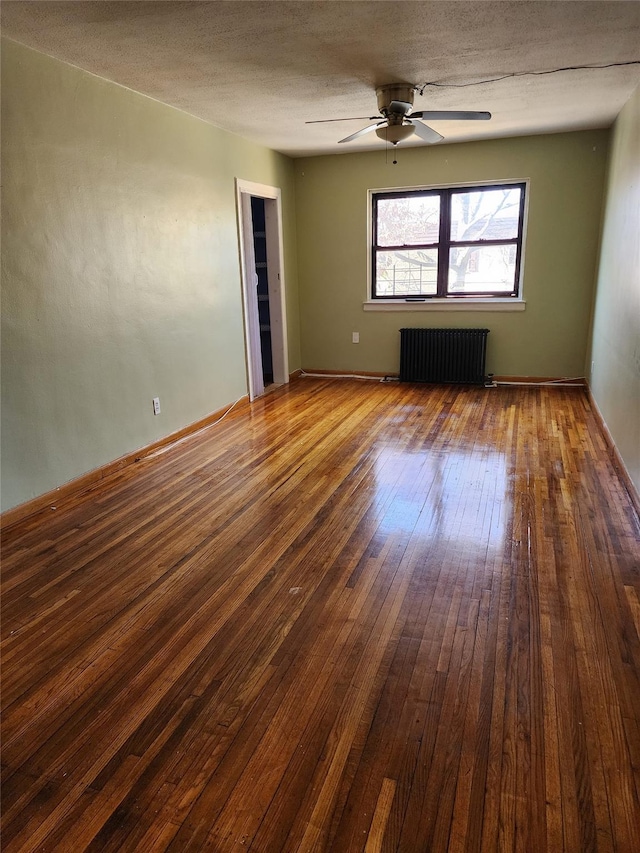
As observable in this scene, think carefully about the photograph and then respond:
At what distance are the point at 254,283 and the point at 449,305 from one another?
2213 mm

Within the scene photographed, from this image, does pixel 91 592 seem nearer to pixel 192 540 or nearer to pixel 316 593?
pixel 192 540

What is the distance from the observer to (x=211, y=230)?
4930 millimetres

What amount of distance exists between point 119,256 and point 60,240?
20.9 inches

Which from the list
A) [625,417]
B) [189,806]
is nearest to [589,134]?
[625,417]

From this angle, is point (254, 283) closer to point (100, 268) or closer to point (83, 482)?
point (100, 268)

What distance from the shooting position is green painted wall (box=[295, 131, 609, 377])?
566 cm

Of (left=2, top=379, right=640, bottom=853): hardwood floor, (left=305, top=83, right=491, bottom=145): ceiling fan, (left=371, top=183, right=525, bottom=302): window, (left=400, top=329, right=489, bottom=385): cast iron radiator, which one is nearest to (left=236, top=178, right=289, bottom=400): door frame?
(left=371, top=183, right=525, bottom=302): window

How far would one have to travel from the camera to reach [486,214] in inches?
237

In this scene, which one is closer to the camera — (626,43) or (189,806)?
(189,806)

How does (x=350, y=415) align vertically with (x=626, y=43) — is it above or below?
below

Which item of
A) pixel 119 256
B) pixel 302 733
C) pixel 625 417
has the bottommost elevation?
pixel 302 733

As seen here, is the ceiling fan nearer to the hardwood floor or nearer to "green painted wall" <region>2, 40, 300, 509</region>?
"green painted wall" <region>2, 40, 300, 509</region>

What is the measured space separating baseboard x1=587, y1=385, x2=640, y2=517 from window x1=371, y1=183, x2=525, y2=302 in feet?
6.39

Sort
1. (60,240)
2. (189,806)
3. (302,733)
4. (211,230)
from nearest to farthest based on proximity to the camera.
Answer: (189,806), (302,733), (60,240), (211,230)
